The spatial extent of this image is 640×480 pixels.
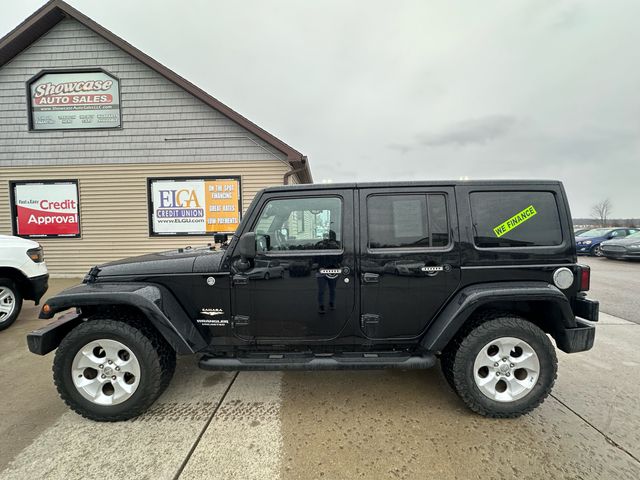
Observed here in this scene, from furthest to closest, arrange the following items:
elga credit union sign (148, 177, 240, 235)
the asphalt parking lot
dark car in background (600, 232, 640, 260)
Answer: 1. dark car in background (600, 232, 640, 260)
2. elga credit union sign (148, 177, 240, 235)
3. the asphalt parking lot

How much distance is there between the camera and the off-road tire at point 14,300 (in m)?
4.16

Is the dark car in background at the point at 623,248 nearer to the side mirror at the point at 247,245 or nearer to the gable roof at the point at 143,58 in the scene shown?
the gable roof at the point at 143,58

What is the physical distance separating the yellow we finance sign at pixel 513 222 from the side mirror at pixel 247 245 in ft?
6.78

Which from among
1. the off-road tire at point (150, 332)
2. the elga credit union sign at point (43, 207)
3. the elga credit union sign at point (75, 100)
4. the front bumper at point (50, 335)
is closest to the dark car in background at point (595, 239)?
A: the off-road tire at point (150, 332)

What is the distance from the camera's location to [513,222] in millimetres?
2434

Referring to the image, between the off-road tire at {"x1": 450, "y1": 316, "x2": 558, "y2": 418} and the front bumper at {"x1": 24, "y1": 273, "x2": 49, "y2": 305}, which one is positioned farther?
the front bumper at {"x1": 24, "y1": 273, "x2": 49, "y2": 305}

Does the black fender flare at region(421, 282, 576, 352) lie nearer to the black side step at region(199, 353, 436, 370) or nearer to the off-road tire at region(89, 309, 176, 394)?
the black side step at region(199, 353, 436, 370)

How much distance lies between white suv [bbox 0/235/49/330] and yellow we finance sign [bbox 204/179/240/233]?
3449mm

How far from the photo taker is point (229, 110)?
7.18m

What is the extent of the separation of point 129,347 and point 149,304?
0.41m

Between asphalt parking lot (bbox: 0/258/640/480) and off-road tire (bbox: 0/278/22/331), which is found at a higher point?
off-road tire (bbox: 0/278/22/331)

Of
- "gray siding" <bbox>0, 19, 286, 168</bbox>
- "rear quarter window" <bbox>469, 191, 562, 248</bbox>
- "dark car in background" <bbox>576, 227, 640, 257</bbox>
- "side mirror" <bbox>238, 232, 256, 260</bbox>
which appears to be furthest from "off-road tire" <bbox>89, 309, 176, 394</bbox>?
"dark car in background" <bbox>576, 227, 640, 257</bbox>

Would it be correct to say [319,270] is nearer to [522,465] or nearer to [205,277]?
[205,277]

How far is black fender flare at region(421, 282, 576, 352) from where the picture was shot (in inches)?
90.4
